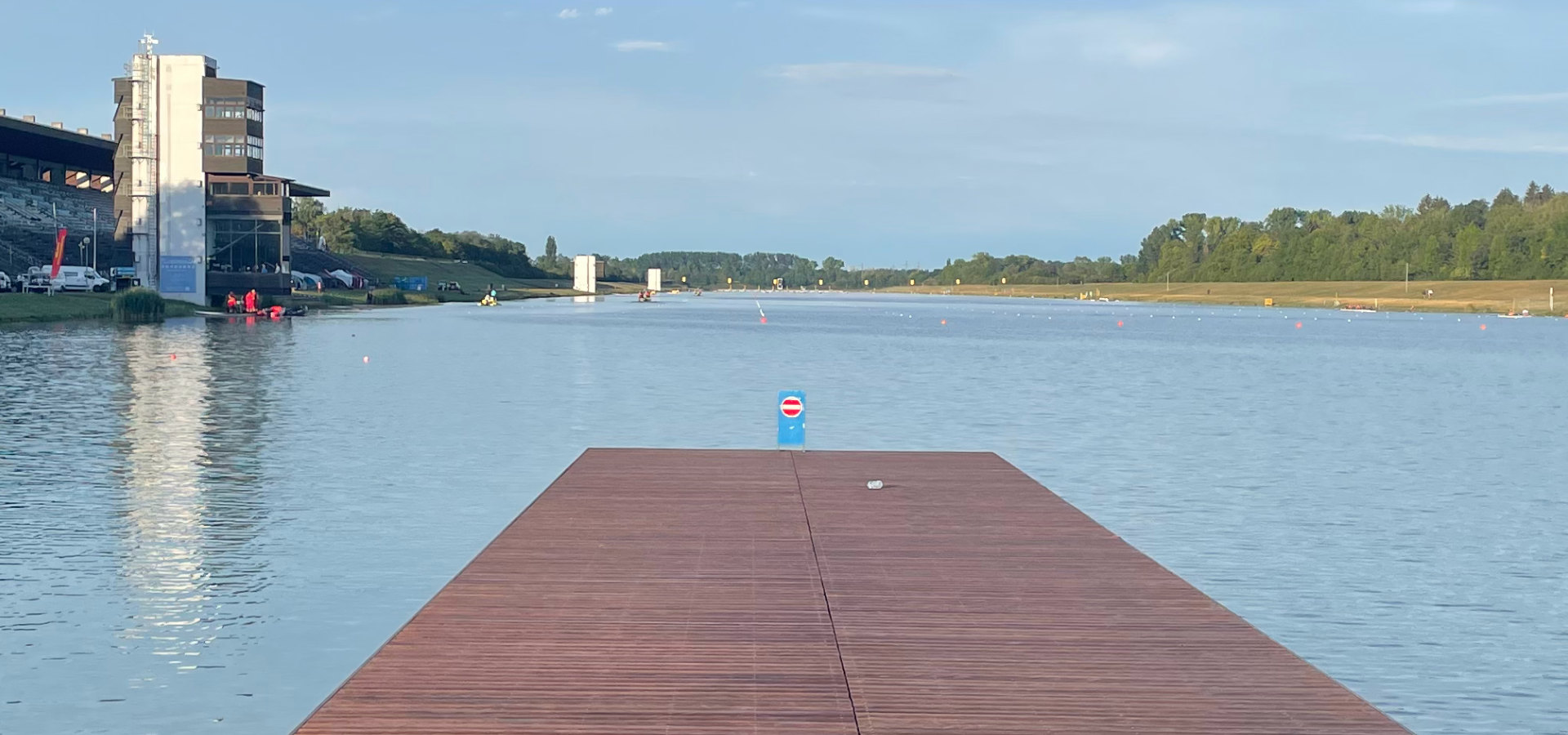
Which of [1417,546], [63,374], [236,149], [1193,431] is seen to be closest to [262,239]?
[236,149]

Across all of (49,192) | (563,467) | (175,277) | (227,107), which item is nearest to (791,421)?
(563,467)

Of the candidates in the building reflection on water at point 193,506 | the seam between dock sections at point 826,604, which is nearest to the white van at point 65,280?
the building reflection on water at point 193,506

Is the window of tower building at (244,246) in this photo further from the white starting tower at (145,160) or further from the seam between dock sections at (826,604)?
the seam between dock sections at (826,604)

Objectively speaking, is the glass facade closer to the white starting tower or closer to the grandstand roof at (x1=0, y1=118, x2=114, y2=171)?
the white starting tower

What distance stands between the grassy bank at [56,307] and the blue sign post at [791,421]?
6639cm

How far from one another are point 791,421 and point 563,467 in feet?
14.0

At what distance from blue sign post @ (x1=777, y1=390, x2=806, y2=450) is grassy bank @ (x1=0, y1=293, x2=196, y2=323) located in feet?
218

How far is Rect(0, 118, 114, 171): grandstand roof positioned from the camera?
139488mm

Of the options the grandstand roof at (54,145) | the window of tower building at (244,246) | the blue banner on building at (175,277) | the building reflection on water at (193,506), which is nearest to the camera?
the building reflection on water at (193,506)

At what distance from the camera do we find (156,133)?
117 meters

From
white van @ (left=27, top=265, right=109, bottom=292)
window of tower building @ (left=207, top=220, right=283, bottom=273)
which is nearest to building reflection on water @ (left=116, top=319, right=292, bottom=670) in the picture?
white van @ (left=27, top=265, right=109, bottom=292)

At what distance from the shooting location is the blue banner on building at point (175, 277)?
116 metres

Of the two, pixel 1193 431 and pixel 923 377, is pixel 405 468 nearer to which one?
pixel 1193 431

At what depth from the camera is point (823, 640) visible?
11.2m
